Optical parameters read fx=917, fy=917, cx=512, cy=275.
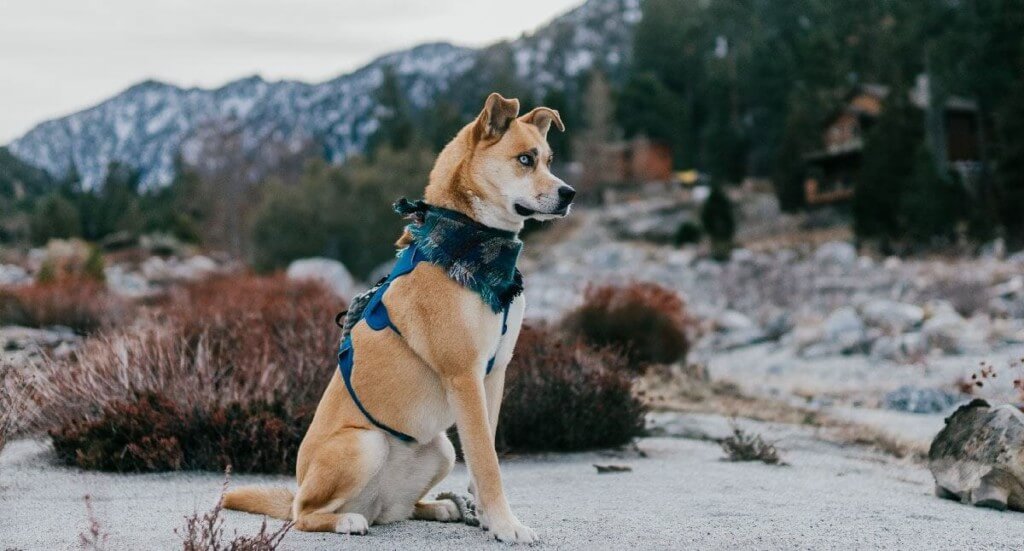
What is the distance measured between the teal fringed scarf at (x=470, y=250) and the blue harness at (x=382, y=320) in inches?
2.9

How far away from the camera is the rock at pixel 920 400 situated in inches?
424

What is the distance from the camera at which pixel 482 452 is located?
4098 mm

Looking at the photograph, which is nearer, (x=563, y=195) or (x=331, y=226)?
(x=563, y=195)

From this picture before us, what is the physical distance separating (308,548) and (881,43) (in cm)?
5602

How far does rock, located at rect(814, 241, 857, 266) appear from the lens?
2974 centimetres

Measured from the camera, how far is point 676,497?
5.70m

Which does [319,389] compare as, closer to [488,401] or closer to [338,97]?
[488,401]

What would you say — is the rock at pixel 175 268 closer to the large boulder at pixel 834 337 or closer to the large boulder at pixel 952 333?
the large boulder at pixel 834 337

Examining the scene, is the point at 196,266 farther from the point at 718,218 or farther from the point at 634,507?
the point at 634,507

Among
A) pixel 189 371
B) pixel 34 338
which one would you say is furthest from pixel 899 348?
pixel 34 338

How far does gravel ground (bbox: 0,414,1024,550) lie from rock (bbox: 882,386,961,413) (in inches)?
130

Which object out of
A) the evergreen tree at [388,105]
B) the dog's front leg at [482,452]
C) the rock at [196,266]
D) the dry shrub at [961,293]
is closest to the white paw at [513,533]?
the dog's front leg at [482,452]

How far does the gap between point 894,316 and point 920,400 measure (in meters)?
6.55

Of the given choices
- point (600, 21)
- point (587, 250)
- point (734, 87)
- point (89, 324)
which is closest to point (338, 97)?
point (600, 21)
